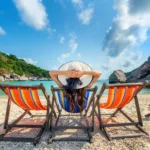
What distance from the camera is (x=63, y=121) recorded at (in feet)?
12.3

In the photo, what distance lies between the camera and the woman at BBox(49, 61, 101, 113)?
2.73m

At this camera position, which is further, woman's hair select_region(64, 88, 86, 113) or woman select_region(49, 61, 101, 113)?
woman's hair select_region(64, 88, 86, 113)

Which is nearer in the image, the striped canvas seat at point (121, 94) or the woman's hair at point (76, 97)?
the striped canvas seat at point (121, 94)

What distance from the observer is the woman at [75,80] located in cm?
273

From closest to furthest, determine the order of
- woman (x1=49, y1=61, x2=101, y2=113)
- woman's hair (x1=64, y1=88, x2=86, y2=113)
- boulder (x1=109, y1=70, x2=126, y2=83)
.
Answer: woman (x1=49, y1=61, x2=101, y2=113) < woman's hair (x1=64, y1=88, x2=86, y2=113) < boulder (x1=109, y1=70, x2=126, y2=83)

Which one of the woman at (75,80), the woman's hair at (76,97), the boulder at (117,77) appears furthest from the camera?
the boulder at (117,77)

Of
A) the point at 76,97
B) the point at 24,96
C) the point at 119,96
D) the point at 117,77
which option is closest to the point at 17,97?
the point at 24,96

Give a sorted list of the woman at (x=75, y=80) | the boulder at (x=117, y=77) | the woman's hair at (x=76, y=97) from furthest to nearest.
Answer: the boulder at (x=117, y=77)
the woman's hair at (x=76, y=97)
the woman at (x=75, y=80)

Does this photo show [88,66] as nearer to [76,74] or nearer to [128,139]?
[76,74]

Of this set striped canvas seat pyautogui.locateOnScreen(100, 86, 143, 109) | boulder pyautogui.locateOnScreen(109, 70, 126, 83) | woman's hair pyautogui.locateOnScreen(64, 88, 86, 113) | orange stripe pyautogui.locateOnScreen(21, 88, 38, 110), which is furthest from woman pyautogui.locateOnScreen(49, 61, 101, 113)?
boulder pyautogui.locateOnScreen(109, 70, 126, 83)

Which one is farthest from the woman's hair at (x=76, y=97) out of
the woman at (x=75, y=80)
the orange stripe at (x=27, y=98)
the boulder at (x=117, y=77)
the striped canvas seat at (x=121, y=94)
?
the boulder at (x=117, y=77)

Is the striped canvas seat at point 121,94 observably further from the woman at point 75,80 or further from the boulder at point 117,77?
the boulder at point 117,77

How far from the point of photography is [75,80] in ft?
9.31

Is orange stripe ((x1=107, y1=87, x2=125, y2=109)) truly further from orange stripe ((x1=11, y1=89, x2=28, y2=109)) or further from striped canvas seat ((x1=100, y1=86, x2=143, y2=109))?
orange stripe ((x1=11, y1=89, x2=28, y2=109))
